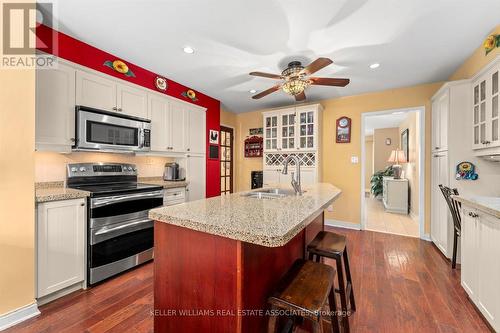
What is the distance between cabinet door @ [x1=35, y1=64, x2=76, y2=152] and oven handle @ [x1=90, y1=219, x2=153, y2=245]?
93 cm

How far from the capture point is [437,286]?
6.79ft

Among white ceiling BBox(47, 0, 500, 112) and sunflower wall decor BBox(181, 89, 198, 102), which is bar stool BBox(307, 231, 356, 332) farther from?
sunflower wall decor BBox(181, 89, 198, 102)

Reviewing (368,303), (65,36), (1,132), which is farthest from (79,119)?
(368,303)

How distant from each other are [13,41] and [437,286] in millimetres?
4218

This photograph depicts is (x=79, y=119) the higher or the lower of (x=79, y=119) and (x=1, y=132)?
the higher

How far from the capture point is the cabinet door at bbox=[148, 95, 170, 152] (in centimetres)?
298

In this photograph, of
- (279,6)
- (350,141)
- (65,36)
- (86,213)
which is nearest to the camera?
(279,6)

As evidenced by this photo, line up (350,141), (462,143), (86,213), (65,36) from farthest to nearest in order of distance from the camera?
1. (350,141)
2. (462,143)
3. (65,36)
4. (86,213)

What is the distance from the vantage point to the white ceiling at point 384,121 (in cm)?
521

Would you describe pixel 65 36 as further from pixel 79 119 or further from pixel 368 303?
pixel 368 303

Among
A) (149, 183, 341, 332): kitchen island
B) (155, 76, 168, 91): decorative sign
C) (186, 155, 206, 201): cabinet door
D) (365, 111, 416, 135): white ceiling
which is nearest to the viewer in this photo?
(149, 183, 341, 332): kitchen island

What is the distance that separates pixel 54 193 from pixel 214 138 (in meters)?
2.70

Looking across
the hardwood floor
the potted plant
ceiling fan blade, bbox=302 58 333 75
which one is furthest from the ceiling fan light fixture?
the potted plant

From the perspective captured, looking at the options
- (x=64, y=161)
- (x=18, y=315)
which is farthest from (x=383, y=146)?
(x=18, y=315)
